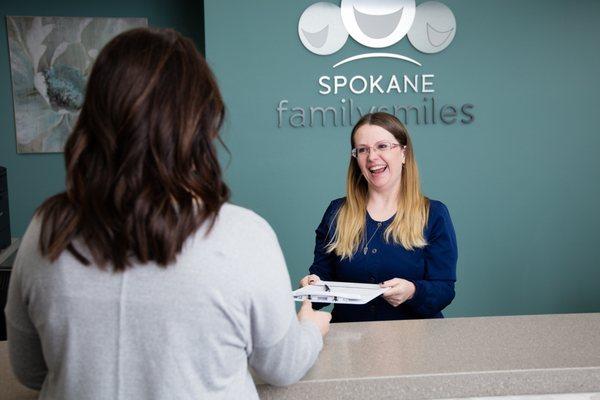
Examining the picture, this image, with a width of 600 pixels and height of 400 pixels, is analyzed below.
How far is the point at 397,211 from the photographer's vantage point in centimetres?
251

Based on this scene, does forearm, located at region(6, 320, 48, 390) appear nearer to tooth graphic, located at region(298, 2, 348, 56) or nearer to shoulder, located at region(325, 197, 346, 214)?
shoulder, located at region(325, 197, 346, 214)

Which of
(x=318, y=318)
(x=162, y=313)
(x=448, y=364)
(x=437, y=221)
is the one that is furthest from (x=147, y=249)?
(x=437, y=221)

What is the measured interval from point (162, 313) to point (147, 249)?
0.10 metres

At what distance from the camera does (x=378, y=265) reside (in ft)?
7.98

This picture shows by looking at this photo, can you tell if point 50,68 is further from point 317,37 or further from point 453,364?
point 453,364

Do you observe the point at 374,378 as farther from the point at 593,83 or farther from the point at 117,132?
the point at 593,83

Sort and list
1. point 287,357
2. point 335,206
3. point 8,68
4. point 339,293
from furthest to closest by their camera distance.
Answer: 1. point 8,68
2. point 335,206
3. point 339,293
4. point 287,357

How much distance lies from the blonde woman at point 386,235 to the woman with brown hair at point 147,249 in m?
1.27

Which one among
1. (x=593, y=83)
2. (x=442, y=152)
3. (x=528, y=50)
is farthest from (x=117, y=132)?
(x=593, y=83)

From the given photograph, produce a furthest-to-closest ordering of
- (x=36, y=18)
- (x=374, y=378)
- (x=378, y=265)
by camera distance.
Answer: (x=36, y=18)
(x=378, y=265)
(x=374, y=378)

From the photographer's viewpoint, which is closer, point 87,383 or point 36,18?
point 87,383

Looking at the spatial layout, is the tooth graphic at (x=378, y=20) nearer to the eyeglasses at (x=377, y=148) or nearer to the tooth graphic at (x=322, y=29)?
the tooth graphic at (x=322, y=29)

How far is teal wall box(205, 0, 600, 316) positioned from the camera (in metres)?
4.10

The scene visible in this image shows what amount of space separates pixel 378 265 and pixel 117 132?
1.61 metres
